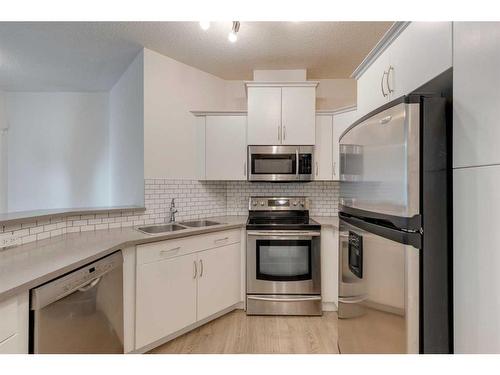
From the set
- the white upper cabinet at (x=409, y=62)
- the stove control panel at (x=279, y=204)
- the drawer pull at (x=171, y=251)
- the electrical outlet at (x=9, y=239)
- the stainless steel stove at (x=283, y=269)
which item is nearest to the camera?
the white upper cabinet at (x=409, y=62)

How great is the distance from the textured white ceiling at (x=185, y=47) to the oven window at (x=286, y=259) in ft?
5.94

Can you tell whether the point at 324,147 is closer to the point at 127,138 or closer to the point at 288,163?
the point at 288,163

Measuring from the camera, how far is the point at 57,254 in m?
1.41

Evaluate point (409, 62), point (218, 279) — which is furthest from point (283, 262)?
point (409, 62)

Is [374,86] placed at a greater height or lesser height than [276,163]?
greater

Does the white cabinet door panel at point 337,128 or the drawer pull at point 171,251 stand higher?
the white cabinet door panel at point 337,128

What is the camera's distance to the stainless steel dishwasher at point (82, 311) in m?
1.10

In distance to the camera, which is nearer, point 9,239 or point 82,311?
point 82,311

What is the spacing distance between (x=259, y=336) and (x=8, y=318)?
1732 millimetres

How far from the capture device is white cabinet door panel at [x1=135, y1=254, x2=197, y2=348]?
188 cm

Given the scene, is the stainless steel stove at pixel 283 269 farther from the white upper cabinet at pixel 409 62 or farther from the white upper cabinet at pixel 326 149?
the white upper cabinet at pixel 409 62

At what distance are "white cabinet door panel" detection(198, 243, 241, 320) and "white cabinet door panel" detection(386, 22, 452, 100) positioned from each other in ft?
5.87

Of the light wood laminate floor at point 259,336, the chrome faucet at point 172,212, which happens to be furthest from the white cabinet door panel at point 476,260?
the chrome faucet at point 172,212
